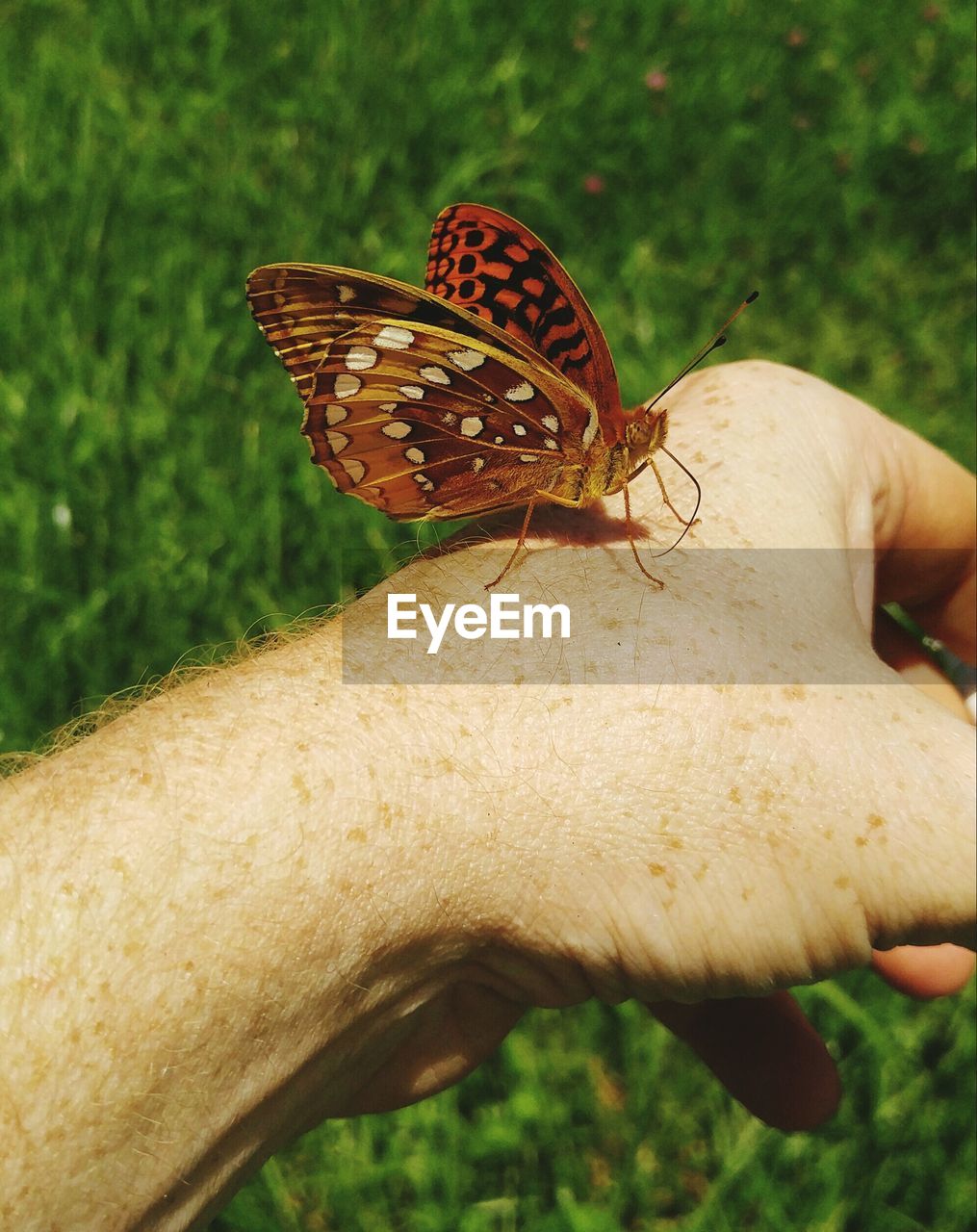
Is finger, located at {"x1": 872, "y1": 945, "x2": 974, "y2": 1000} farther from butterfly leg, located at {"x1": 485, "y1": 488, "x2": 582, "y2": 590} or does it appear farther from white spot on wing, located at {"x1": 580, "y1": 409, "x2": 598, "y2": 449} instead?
white spot on wing, located at {"x1": 580, "y1": 409, "x2": 598, "y2": 449}

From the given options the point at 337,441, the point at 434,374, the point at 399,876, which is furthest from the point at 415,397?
the point at 399,876

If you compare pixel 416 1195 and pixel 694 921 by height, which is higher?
pixel 694 921

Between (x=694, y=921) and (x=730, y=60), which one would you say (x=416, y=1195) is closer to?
(x=694, y=921)

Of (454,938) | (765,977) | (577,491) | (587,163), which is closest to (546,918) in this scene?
(454,938)

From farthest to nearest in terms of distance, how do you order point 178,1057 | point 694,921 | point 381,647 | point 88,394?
point 88,394
point 381,647
point 694,921
point 178,1057

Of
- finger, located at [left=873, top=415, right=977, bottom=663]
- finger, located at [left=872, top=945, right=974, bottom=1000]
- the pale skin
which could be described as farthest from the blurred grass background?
finger, located at [left=873, top=415, right=977, bottom=663]

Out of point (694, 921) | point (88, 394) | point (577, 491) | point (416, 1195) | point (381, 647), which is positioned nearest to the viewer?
point (694, 921)

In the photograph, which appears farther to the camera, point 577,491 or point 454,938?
point 577,491
